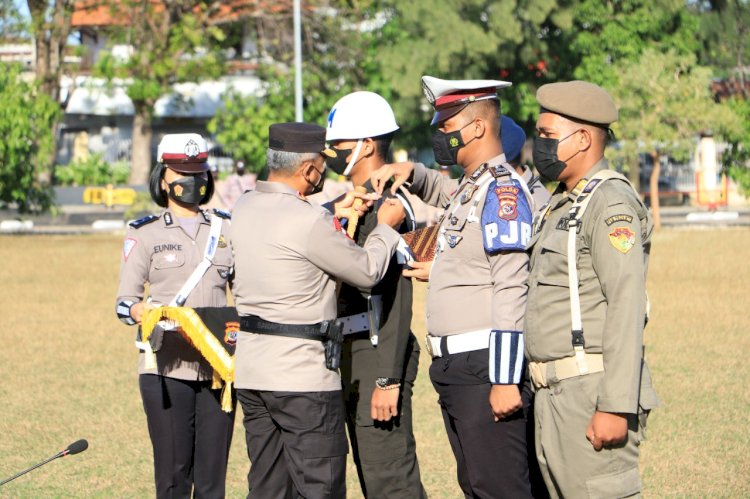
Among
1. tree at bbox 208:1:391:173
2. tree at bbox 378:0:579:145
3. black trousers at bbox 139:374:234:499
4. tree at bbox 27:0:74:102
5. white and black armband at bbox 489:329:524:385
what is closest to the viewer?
white and black armband at bbox 489:329:524:385

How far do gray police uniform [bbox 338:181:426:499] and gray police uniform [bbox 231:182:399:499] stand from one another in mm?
316

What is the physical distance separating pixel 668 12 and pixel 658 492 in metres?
36.4

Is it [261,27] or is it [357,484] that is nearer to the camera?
[357,484]

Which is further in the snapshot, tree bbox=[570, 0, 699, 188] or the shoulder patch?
tree bbox=[570, 0, 699, 188]

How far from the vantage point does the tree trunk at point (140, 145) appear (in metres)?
47.7

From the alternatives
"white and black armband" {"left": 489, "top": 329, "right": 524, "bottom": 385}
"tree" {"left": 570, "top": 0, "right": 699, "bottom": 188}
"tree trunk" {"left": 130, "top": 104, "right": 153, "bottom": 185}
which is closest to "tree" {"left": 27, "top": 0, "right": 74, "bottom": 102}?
"tree trunk" {"left": 130, "top": 104, "right": 153, "bottom": 185}

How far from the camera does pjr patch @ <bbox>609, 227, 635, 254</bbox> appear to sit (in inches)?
178

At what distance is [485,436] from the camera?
5.26 meters

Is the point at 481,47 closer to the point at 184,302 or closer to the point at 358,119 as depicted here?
the point at 184,302

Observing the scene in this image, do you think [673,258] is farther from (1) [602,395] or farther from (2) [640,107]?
(1) [602,395]

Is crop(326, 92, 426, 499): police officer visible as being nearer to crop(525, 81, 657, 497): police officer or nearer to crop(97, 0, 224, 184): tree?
crop(525, 81, 657, 497): police officer

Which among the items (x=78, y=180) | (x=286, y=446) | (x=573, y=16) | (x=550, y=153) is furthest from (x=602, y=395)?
(x=78, y=180)

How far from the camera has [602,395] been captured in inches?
180

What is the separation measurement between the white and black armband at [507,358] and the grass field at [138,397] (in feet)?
9.33
